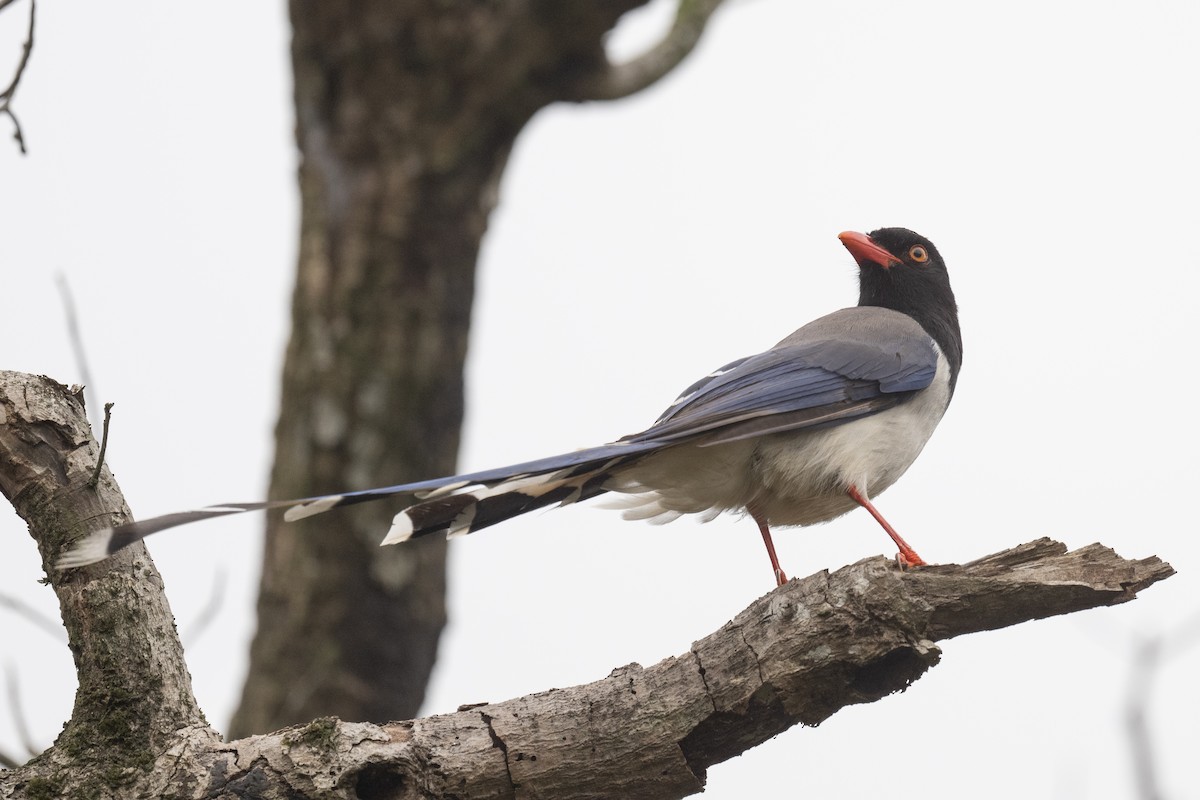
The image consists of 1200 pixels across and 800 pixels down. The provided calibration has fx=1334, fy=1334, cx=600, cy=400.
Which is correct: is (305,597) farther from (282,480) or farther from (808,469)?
(808,469)

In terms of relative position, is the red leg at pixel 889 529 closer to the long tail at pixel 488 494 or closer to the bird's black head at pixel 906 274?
the long tail at pixel 488 494

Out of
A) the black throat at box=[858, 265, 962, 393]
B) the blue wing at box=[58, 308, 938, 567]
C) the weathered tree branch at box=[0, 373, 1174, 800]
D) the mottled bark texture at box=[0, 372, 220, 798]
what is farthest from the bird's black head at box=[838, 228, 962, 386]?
the mottled bark texture at box=[0, 372, 220, 798]

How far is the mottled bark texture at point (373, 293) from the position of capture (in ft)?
21.6

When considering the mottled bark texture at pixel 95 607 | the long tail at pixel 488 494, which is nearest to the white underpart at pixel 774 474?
the long tail at pixel 488 494

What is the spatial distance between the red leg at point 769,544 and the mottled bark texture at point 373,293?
2.04 meters

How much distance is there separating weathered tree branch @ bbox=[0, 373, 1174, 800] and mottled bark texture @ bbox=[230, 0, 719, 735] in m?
2.91

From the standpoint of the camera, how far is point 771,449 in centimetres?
512

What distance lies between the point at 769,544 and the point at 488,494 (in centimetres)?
153

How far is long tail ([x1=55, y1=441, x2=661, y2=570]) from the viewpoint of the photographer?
12.1ft

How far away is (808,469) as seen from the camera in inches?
200

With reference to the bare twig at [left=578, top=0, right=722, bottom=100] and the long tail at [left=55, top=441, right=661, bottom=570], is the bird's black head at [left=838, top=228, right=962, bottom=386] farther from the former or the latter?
the long tail at [left=55, top=441, right=661, bottom=570]

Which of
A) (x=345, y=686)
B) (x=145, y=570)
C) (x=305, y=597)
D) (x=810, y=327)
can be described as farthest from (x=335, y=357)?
(x=145, y=570)

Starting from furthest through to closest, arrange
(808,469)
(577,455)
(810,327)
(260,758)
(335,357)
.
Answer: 1. (335,357)
2. (810,327)
3. (808,469)
4. (577,455)
5. (260,758)

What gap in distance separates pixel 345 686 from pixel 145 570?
3.14 m
